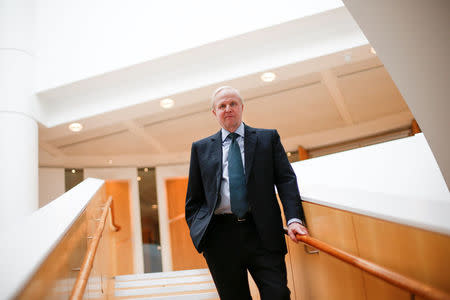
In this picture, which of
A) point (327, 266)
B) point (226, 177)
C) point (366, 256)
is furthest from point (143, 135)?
point (366, 256)

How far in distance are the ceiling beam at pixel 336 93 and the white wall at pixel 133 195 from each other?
580cm

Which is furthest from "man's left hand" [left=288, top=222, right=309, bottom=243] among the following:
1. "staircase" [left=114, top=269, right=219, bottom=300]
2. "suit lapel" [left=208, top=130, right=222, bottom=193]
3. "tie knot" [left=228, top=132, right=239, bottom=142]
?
"staircase" [left=114, top=269, right=219, bottom=300]

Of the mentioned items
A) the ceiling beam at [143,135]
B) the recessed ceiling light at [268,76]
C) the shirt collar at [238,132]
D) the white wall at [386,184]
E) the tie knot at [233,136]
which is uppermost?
the recessed ceiling light at [268,76]

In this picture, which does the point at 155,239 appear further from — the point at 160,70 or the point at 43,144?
the point at 160,70

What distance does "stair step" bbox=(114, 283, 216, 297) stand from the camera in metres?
4.47

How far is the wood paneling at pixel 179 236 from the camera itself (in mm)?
11305

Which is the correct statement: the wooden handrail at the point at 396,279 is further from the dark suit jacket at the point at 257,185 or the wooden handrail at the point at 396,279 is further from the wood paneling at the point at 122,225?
the wood paneling at the point at 122,225

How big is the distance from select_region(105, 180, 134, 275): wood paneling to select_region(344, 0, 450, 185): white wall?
9479mm

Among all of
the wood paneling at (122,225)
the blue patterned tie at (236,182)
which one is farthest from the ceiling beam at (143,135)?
the blue patterned tie at (236,182)

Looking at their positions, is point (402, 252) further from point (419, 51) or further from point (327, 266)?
point (419, 51)

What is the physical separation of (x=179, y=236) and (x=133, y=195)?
1.86m

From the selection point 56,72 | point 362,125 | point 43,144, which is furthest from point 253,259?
point 362,125

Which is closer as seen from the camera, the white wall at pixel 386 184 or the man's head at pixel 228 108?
the white wall at pixel 386 184

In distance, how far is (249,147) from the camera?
225 cm
